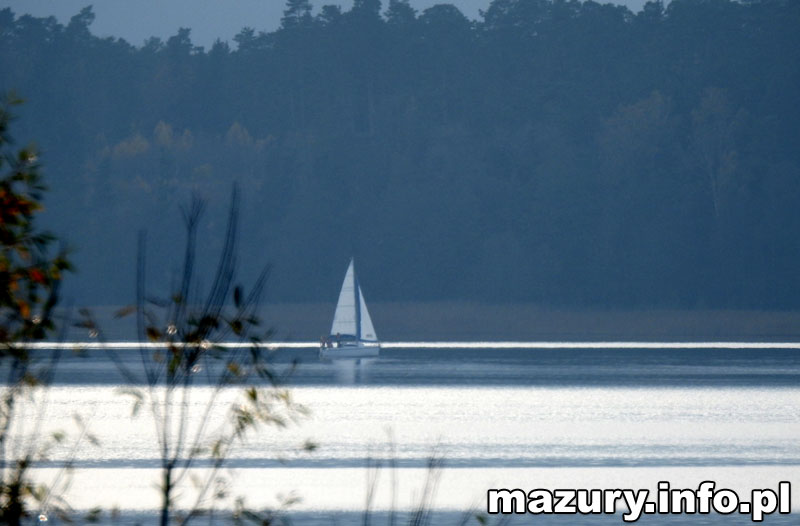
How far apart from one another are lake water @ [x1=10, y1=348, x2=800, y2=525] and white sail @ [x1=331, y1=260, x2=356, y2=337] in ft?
7.35

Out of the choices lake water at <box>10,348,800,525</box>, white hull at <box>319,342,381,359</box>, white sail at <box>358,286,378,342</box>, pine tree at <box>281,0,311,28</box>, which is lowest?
lake water at <box>10,348,800,525</box>

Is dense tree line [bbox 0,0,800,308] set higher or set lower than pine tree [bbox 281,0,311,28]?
lower

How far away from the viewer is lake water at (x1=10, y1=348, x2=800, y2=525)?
25359 millimetres

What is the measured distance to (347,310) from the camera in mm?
77312

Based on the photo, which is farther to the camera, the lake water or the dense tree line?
the dense tree line

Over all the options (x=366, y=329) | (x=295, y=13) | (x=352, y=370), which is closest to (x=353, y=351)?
(x=366, y=329)

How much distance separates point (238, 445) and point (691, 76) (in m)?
99.9

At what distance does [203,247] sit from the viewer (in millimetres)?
128500

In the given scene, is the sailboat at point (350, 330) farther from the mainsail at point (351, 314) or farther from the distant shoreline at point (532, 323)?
Answer: the distant shoreline at point (532, 323)

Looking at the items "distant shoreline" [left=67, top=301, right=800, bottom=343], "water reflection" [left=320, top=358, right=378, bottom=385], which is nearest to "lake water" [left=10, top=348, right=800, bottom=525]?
"water reflection" [left=320, top=358, right=378, bottom=385]

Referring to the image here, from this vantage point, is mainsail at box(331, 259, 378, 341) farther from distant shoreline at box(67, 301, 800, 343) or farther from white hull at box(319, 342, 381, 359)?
distant shoreline at box(67, 301, 800, 343)

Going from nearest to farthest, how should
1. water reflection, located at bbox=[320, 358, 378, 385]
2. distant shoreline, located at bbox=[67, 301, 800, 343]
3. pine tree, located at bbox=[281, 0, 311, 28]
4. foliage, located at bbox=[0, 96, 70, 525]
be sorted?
foliage, located at bbox=[0, 96, 70, 525] < water reflection, located at bbox=[320, 358, 378, 385] < distant shoreline, located at bbox=[67, 301, 800, 343] < pine tree, located at bbox=[281, 0, 311, 28]

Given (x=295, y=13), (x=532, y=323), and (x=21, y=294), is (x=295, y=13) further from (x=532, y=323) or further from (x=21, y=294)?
(x=21, y=294)

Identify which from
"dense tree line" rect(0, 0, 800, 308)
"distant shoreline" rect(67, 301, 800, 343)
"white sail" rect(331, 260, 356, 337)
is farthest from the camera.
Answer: "distant shoreline" rect(67, 301, 800, 343)
